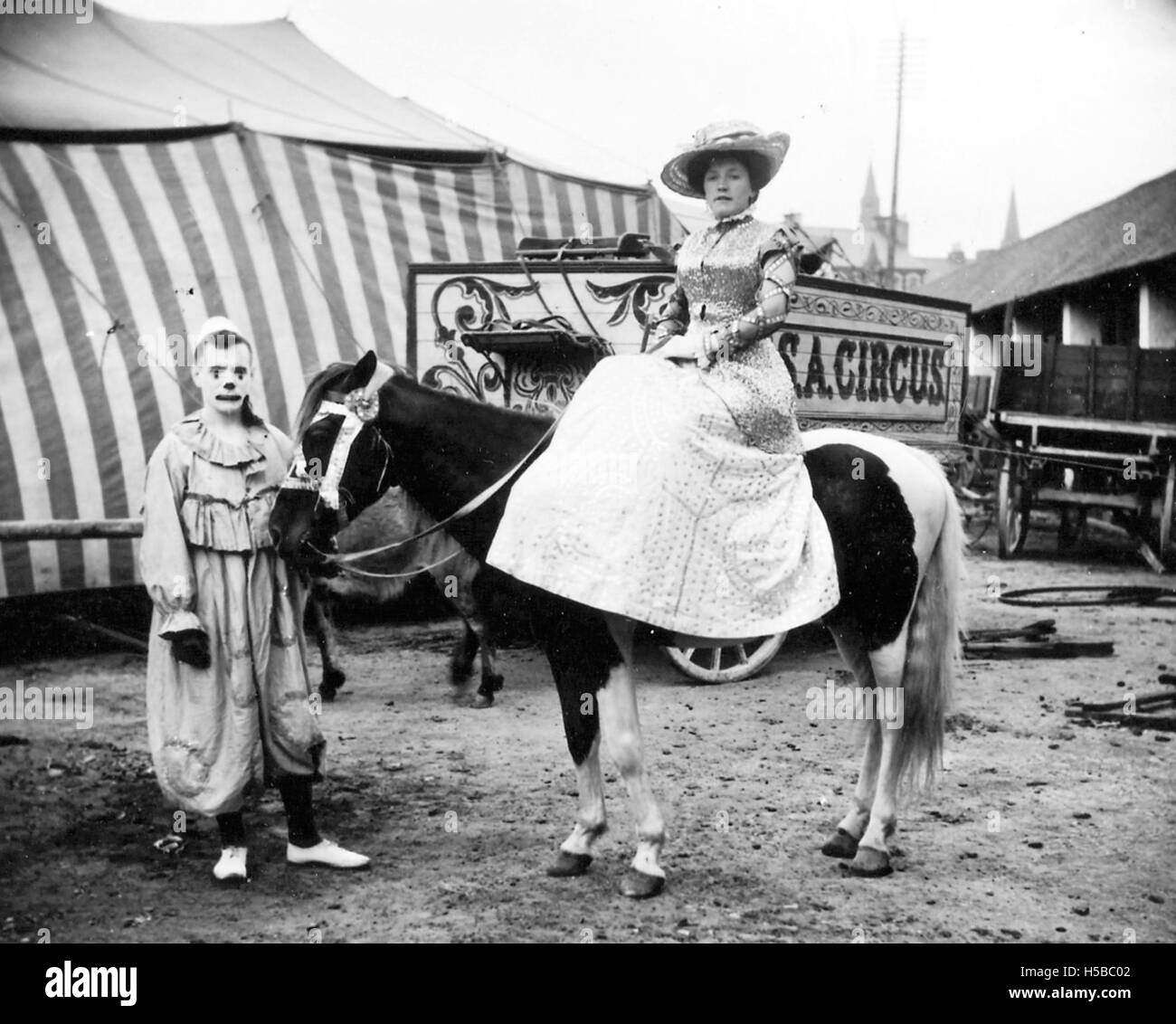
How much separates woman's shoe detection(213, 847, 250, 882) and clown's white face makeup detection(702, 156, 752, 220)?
2.51m

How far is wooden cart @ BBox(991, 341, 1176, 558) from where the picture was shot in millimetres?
9273

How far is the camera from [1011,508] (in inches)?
434

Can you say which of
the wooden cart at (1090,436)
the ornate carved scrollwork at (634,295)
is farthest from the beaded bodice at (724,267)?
the wooden cart at (1090,436)

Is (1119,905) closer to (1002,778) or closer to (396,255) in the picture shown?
(1002,778)

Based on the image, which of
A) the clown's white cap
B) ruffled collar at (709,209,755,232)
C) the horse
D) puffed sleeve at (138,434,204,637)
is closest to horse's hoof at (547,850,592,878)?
puffed sleeve at (138,434,204,637)

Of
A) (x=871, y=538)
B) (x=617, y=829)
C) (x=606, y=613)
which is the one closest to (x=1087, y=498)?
(x=871, y=538)

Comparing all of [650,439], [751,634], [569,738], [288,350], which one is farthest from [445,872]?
[288,350]

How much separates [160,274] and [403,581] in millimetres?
2911

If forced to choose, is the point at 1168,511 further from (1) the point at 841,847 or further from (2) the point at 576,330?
(1) the point at 841,847

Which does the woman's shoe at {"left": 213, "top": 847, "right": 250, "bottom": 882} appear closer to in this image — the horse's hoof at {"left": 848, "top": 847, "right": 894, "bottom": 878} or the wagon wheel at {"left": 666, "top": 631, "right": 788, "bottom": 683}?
the horse's hoof at {"left": 848, "top": 847, "right": 894, "bottom": 878}

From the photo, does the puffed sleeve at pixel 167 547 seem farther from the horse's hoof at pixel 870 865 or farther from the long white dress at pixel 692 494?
the horse's hoof at pixel 870 865

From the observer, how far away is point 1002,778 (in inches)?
173

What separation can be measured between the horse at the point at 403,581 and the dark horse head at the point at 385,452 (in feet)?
6.73

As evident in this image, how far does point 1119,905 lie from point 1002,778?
124cm
